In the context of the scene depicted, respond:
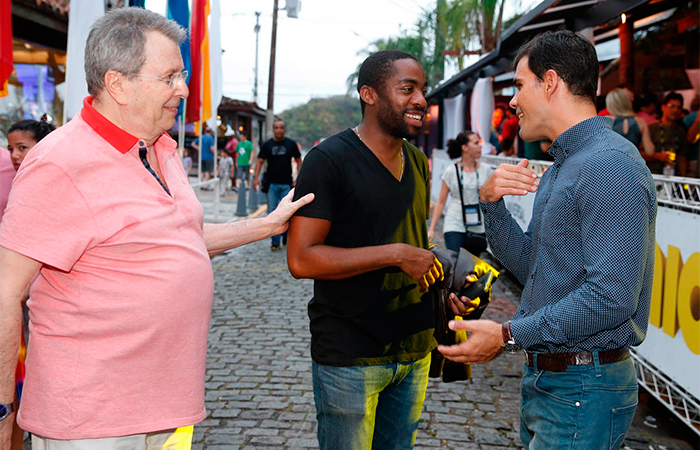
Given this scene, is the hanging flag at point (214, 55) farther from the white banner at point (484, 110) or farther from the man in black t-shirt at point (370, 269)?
the man in black t-shirt at point (370, 269)

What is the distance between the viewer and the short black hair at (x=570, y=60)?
2.19 metres

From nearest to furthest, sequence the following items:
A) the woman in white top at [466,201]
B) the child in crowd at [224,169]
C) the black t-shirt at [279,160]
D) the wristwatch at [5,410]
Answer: the wristwatch at [5,410] < the woman in white top at [466,201] < the black t-shirt at [279,160] < the child in crowd at [224,169]

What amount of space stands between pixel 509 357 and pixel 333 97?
4294 inches

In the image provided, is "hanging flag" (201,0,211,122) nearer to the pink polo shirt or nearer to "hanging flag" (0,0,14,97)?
"hanging flag" (0,0,14,97)

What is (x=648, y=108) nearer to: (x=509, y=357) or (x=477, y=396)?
(x=509, y=357)

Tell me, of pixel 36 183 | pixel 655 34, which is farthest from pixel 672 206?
pixel 655 34

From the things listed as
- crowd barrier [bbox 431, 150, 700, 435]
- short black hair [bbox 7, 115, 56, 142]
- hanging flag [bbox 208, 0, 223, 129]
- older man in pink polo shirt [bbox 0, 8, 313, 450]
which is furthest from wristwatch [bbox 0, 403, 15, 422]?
hanging flag [bbox 208, 0, 223, 129]

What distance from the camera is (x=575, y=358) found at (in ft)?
6.98

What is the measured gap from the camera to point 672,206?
15.6ft

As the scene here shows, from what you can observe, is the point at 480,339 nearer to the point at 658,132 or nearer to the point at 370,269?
the point at 370,269

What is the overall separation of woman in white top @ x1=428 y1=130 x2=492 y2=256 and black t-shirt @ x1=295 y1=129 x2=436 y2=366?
4431 mm

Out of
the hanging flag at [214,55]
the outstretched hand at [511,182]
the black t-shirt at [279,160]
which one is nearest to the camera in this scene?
the outstretched hand at [511,182]

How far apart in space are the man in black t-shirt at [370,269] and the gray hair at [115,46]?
0.80 m

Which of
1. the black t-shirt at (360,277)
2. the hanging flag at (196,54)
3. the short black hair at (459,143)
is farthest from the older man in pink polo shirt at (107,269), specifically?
the hanging flag at (196,54)
